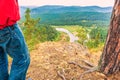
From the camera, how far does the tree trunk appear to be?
12.3 feet

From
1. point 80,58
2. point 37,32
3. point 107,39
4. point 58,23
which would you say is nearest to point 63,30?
point 58,23

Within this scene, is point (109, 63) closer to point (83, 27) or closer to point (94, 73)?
point (94, 73)

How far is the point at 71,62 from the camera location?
4.38m

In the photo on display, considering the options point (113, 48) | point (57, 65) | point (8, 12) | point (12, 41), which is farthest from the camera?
point (57, 65)

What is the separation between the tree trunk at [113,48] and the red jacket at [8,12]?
50.3 inches

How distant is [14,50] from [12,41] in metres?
0.10

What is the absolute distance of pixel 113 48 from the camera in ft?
12.7

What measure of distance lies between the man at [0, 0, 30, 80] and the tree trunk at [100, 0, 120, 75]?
113 centimetres

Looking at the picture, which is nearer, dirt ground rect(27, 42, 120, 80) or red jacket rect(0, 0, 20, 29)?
red jacket rect(0, 0, 20, 29)

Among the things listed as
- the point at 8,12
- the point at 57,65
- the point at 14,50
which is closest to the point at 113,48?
the point at 57,65

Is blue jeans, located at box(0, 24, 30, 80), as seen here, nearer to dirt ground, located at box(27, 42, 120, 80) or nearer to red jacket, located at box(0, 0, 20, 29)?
red jacket, located at box(0, 0, 20, 29)

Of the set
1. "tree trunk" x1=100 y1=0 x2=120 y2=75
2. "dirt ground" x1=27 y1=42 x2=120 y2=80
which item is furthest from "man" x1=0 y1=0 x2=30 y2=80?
"tree trunk" x1=100 y1=0 x2=120 y2=75

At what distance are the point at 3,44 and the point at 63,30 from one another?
9170mm

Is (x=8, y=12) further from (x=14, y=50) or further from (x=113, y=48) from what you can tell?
(x=113, y=48)
